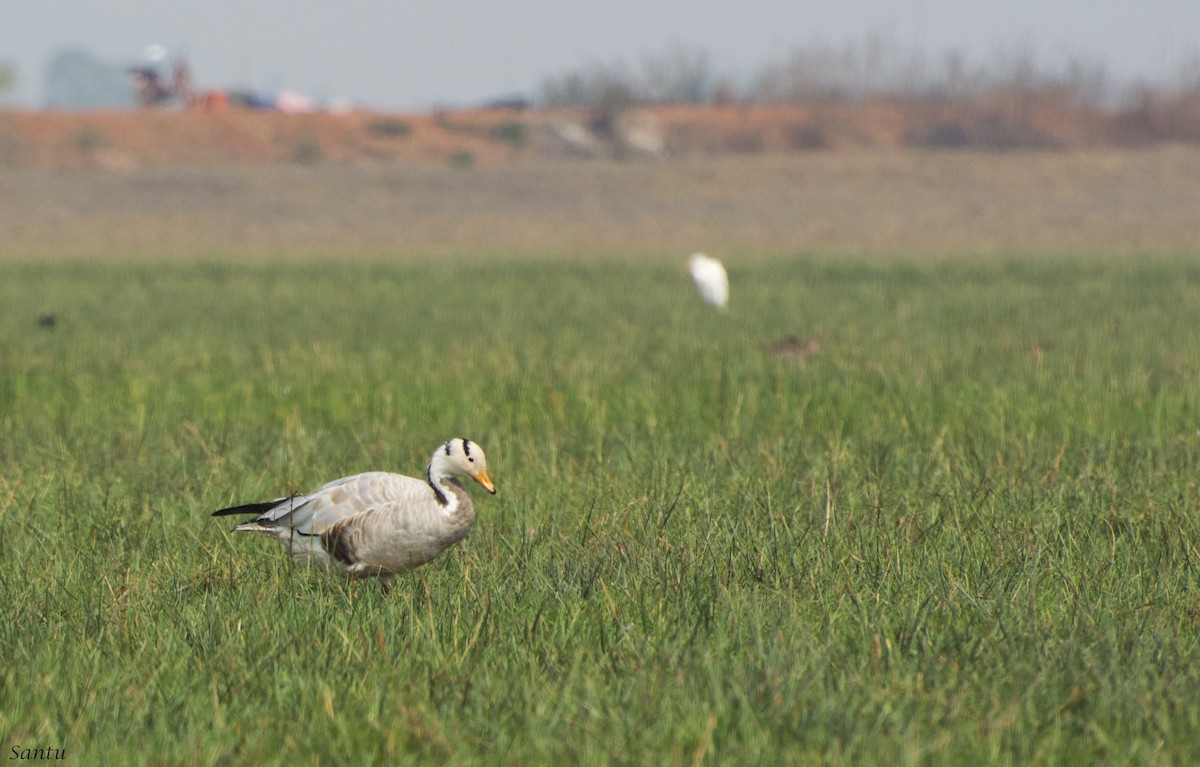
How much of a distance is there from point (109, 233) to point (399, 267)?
15.4 m

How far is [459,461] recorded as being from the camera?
496 cm

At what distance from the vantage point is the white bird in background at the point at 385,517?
483 cm

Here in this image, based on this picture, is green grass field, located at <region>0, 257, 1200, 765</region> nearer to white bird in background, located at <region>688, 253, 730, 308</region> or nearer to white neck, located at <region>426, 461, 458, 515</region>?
white neck, located at <region>426, 461, 458, 515</region>

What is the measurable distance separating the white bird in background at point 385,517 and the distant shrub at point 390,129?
71.9 m

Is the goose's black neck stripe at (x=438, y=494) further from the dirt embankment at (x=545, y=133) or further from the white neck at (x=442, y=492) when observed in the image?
the dirt embankment at (x=545, y=133)

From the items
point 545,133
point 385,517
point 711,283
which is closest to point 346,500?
point 385,517

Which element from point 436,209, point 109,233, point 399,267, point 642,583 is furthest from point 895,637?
point 436,209

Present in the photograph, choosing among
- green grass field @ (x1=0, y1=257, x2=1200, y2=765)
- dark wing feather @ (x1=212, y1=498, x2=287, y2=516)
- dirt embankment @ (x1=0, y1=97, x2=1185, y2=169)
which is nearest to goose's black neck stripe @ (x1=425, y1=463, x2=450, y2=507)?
green grass field @ (x1=0, y1=257, x2=1200, y2=765)

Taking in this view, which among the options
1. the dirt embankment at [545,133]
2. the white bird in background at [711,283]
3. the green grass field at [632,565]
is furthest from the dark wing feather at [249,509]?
the dirt embankment at [545,133]

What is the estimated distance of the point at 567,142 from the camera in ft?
220

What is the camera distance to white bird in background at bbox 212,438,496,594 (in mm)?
4828

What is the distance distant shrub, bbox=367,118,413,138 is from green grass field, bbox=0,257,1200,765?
64457 millimetres

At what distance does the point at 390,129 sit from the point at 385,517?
7264 cm

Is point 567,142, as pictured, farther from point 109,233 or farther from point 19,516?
point 19,516
